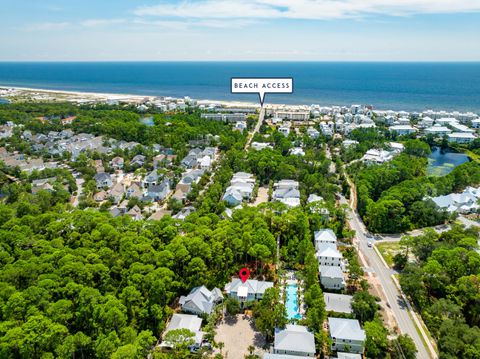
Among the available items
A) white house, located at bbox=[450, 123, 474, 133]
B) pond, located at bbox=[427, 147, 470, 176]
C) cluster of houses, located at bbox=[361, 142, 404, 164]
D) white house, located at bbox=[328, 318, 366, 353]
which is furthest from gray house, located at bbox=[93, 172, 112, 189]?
white house, located at bbox=[450, 123, 474, 133]

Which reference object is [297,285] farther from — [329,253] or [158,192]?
[158,192]

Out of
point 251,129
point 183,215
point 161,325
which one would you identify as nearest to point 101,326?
point 161,325

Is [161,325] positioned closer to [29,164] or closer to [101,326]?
[101,326]

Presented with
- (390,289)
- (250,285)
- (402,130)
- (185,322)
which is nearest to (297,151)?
(402,130)

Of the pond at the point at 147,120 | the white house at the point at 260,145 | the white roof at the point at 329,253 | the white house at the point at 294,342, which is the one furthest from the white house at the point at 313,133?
the white house at the point at 294,342

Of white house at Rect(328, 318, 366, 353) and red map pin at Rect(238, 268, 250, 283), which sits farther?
red map pin at Rect(238, 268, 250, 283)

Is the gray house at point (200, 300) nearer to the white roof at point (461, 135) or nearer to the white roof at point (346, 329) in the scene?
A: the white roof at point (346, 329)

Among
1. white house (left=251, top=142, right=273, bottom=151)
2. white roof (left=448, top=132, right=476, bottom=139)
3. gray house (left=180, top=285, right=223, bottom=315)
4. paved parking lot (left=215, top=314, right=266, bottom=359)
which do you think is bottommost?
paved parking lot (left=215, top=314, right=266, bottom=359)

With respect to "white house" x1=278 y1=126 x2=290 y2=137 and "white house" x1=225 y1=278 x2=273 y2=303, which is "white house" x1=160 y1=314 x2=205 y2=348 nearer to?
"white house" x1=225 y1=278 x2=273 y2=303
